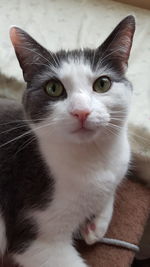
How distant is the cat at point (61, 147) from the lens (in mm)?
798

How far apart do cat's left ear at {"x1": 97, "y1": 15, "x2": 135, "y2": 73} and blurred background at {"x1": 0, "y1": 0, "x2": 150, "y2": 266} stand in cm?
28

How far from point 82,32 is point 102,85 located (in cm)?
65

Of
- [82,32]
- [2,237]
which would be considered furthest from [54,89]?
[82,32]

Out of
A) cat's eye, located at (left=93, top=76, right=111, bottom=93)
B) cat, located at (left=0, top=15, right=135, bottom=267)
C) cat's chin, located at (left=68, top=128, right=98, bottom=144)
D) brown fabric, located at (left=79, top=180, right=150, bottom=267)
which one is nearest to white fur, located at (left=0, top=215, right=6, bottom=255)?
cat, located at (left=0, top=15, right=135, bottom=267)

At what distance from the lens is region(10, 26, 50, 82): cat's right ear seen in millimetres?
834

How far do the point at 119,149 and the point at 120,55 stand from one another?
0.23m

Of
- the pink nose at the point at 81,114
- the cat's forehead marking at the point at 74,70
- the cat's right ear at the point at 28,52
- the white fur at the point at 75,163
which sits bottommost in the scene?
the white fur at the point at 75,163

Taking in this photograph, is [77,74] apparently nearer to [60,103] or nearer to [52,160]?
[60,103]

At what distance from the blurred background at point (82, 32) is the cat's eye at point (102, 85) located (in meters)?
0.32

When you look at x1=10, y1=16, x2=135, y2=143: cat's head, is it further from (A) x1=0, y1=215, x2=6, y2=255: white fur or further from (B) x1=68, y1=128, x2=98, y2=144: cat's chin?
(A) x1=0, y1=215, x2=6, y2=255: white fur

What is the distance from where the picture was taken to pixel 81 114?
29.2 inches

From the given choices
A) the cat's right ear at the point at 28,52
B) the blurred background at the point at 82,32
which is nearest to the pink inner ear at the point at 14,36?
the cat's right ear at the point at 28,52

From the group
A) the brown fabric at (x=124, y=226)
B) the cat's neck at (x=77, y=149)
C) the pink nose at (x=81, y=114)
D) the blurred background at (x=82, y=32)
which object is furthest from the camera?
the blurred background at (x=82, y=32)

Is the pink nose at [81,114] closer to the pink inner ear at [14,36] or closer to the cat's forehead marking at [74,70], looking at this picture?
the cat's forehead marking at [74,70]
